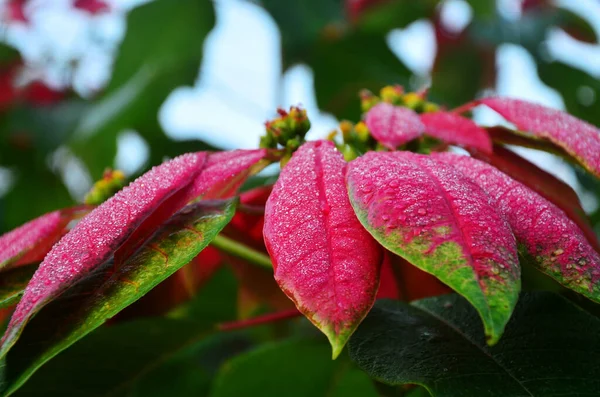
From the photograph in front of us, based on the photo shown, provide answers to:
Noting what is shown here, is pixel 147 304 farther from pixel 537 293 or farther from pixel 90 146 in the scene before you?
pixel 90 146

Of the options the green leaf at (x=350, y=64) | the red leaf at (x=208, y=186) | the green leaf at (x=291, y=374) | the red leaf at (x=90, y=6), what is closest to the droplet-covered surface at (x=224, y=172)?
the red leaf at (x=208, y=186)

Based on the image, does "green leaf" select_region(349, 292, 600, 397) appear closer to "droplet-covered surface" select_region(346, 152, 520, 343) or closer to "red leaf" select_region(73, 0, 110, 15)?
"droplet-covered surface" select_region(346, 152, 520, 343)

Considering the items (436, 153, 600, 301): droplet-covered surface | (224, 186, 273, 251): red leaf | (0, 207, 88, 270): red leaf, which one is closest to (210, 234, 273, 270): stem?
(224, 186, 273, 251): red leaf

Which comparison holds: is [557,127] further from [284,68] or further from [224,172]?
[284,68]

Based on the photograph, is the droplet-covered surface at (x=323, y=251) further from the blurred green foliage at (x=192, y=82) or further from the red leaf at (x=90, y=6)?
the red leaf at (x=90, y=6)

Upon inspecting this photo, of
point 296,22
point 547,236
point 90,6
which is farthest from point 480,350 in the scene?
point 90,6

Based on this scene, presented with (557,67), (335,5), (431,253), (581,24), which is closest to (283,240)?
(431,253)
